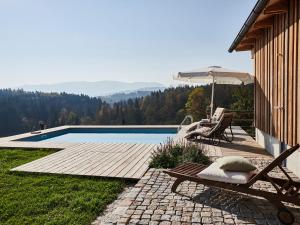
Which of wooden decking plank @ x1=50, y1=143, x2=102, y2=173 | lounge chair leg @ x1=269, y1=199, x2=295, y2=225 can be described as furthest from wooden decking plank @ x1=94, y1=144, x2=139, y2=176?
lounge chair leg @ x1=269, y1=199, x2=295, y2=225

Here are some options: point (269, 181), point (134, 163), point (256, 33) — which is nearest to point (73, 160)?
point (134, 163)

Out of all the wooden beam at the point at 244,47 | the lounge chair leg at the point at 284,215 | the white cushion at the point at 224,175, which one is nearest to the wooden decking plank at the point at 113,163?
the white cushion at the point at 224,175

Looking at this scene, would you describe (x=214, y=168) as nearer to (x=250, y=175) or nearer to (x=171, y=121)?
(x=250, y=175)

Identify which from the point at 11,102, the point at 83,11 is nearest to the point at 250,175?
the point at 83,11

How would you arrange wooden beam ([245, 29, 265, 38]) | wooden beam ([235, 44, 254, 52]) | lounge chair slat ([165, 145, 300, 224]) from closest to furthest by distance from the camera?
1. lounge chair slat ([165, 145, 300, 224])
2. wooden beam ([245, 29, 265, 38])
3. wooden beam ([235, 44, 254, 52])

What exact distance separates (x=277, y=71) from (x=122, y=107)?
36165mm

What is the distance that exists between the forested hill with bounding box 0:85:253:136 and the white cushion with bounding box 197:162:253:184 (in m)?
12.6

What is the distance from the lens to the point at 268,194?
139 inches

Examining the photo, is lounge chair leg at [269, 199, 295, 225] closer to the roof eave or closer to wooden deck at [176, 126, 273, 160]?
the roof eave

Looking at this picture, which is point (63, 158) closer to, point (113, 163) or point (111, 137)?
point (113, 163)

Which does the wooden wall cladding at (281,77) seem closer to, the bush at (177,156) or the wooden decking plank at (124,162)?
the bush at (177,156)

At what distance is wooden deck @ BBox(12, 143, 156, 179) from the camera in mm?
5918

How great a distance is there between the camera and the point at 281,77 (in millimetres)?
6180

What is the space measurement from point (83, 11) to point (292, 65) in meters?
10.0
